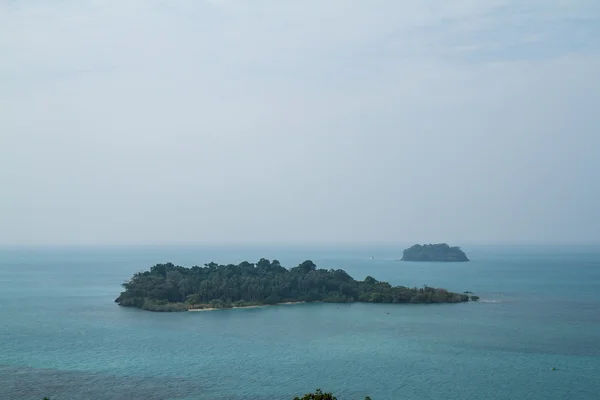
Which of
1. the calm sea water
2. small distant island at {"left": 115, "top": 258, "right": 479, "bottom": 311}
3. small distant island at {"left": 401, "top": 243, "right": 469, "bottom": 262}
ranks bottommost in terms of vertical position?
the calm sea water

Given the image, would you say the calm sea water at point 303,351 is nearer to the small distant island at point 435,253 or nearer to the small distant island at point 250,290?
Result: the small distant island at point 250,290

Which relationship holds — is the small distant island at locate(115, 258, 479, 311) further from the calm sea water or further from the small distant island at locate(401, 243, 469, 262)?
the small distant island at locate(401, 243, 469, 262)

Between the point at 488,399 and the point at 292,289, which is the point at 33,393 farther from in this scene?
the point at 292,289

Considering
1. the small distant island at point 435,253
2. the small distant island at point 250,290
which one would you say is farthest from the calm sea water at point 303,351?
the small distant island at point 435,253

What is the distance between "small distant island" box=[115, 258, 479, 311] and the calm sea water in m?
2.64

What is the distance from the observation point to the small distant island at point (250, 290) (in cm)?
5969

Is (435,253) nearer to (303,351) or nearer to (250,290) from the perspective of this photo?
(250,290)

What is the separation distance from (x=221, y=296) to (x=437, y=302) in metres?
21.4

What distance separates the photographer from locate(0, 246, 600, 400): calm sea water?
2983 cm

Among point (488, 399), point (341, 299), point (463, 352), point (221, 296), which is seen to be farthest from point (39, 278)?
point (488, 399)

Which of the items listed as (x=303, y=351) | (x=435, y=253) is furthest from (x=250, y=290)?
(x=435, y=253)

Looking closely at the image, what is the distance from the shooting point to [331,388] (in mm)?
29828

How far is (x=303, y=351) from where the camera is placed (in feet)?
126

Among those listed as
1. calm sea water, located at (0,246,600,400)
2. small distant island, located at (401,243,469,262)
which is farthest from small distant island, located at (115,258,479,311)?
small distant island, located at (401,243,469,262)
